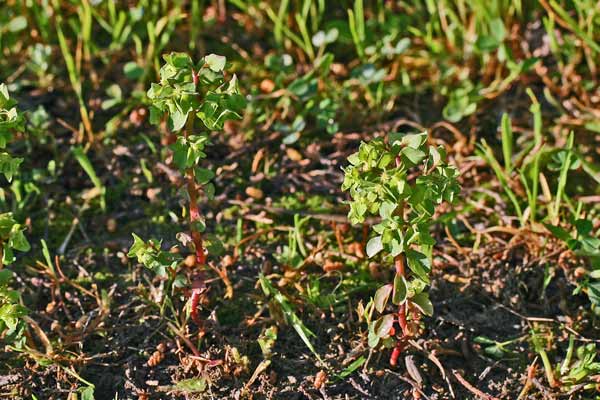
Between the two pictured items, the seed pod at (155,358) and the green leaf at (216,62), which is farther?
the seed pod at (155,358)

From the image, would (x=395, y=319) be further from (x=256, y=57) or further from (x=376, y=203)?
(x=256, y=57)

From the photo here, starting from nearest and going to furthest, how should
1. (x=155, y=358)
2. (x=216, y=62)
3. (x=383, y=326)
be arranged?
(x=216, y=62)
(x=383, y=326)
(x=155, y=358)

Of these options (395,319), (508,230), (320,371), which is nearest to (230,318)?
(320,371)

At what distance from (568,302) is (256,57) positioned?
1299 mm

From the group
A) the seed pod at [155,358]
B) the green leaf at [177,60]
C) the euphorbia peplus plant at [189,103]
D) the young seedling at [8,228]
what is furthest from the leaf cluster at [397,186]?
the young seedling at [8,228]

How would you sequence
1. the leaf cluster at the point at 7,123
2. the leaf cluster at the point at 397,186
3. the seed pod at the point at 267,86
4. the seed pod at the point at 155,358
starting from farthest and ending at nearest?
the seed pod at the point at 267,86 < the seed pod at the point at 155,358 < the leaf cluster at the point at 7,123 < the leaf cluster at the point at 397,186

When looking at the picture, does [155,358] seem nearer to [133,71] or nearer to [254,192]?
[254,192]

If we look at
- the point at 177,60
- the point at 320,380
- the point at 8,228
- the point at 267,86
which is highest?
the point at 177,60

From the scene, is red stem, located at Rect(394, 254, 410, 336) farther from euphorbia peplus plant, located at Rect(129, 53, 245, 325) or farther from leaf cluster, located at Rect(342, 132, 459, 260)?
euphorbia peplus plant, located at Rect(129, 53, 245, 325)

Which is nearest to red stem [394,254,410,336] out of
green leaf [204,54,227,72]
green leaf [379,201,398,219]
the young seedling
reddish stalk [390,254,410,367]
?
reddish stalk [390,254,410,367]

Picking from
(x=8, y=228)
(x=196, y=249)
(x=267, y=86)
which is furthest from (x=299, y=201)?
(x=8, y=228)

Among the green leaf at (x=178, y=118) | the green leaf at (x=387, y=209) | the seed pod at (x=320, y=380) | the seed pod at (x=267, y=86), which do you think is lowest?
the seed pod at (x=320, y=380)

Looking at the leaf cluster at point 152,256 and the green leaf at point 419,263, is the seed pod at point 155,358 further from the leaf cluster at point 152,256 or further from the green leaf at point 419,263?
the green leaf at point 419,263

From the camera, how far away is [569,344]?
2154 mm
